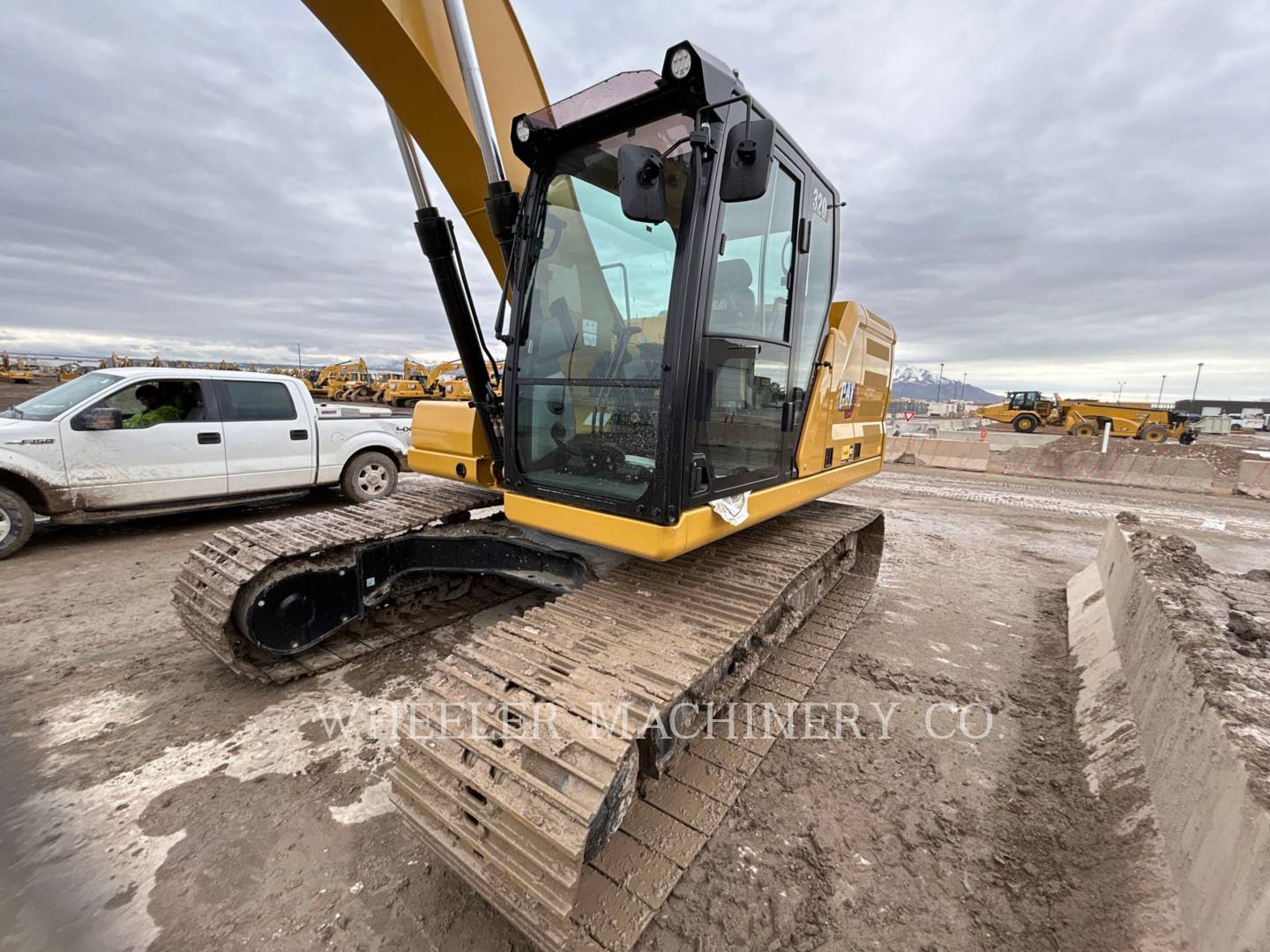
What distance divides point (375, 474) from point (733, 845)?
6503 millimetres

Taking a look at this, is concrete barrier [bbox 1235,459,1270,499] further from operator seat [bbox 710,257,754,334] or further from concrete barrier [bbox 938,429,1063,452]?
operator seat [bbox 710,257,754,334]

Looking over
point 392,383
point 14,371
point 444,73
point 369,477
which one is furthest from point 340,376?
point 444,73

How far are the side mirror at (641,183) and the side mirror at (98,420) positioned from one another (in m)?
5.99

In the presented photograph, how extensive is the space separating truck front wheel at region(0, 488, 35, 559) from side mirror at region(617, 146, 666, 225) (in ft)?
20.7

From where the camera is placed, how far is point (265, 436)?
6199 mm

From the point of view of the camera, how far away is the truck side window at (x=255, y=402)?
605 centimetres

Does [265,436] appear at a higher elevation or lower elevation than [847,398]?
lower

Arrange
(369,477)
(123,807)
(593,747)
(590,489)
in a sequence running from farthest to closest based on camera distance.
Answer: (369,477)
(590,489)
(123,807)
(593,747)

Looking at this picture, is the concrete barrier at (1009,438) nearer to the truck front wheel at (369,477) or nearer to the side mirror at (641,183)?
the truck front wheel at (369,477)

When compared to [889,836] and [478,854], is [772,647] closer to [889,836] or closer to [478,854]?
[889,836]

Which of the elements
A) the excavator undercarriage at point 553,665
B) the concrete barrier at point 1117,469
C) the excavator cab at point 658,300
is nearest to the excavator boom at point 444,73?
the excavator cab at point 658,300

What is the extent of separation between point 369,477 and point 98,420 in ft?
8.48

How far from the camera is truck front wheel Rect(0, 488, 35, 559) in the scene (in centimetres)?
482

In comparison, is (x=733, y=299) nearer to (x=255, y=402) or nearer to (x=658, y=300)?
(x=658, y=300)
